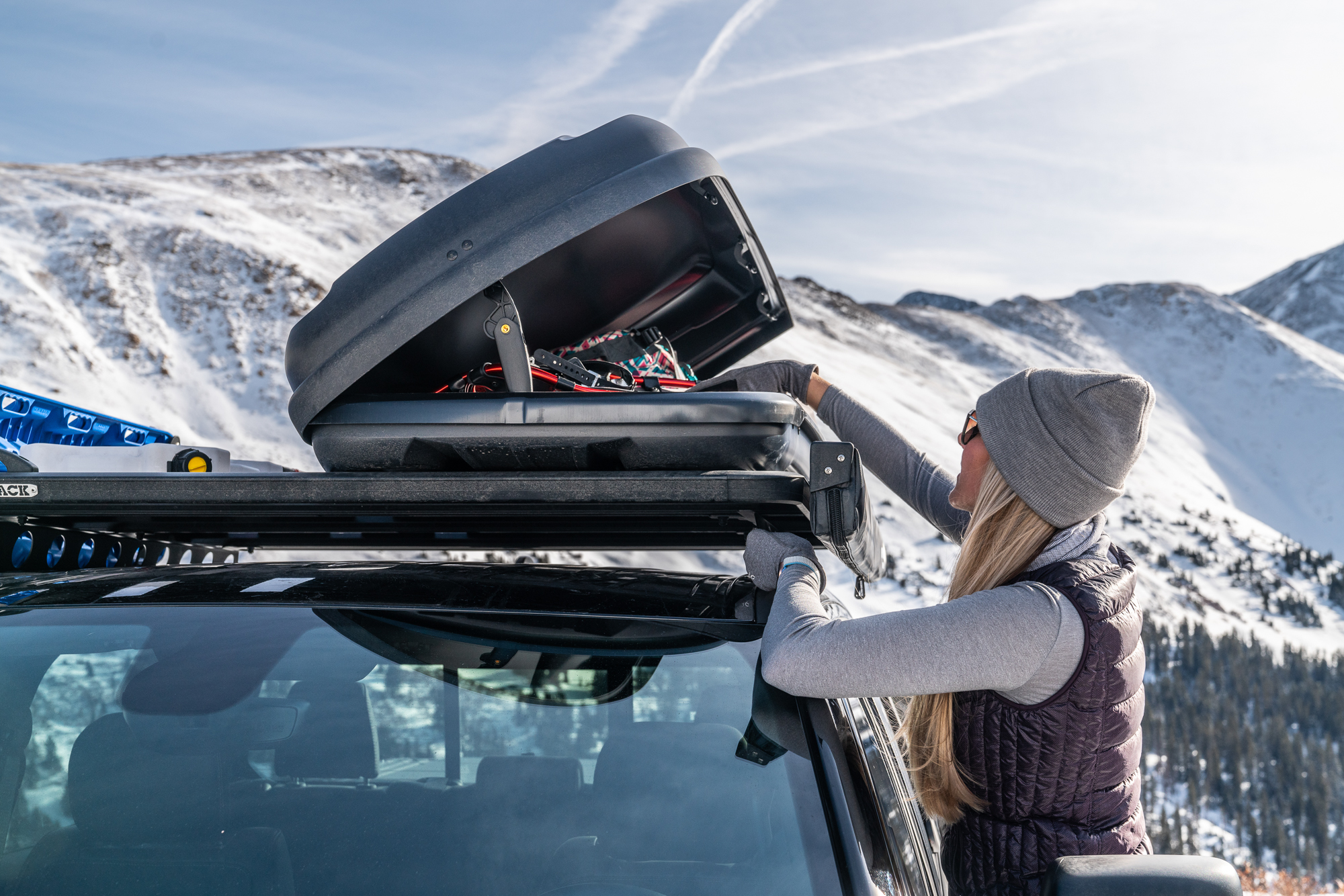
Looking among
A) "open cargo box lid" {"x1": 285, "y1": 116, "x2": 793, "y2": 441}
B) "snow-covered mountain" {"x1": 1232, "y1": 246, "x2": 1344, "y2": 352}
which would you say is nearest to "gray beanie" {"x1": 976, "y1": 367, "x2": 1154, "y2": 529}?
"open cargo box lid" {"x1": 285, "y1": 116, "x2": 793, "y2": 441}

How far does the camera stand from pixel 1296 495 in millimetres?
88062

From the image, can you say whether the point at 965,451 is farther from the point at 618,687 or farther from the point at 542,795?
the point at 542,795

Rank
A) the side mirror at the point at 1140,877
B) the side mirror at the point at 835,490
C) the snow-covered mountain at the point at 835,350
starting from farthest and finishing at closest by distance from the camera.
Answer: the snow-covered mountain at the point at 835,350 < the side mirror at the point at 835,490 < the side mirror at the point at 1140,877

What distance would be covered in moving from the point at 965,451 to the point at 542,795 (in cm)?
97

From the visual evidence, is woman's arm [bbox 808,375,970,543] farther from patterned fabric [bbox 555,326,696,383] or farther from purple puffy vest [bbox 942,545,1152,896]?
purple puffy vest [bbox 942,545,1152,896]

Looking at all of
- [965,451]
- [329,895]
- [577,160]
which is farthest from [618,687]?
[577,160]

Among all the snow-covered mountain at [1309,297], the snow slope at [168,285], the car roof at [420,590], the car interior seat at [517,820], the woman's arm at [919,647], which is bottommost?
the car interior seat at [517,820]

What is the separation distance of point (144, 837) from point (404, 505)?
62 centimetres

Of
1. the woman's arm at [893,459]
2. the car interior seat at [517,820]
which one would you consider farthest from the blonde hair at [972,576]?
the car interior seat at [517,820]

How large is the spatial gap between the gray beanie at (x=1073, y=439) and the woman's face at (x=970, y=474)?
11 centimetres

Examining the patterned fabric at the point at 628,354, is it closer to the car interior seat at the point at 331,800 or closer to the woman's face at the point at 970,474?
the woman's face at the point at 970,474

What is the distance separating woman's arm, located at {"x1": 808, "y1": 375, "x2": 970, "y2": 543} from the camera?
2.25m

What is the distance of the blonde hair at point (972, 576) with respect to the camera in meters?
1.61

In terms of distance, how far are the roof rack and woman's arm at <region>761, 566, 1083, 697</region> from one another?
0.67 ft
